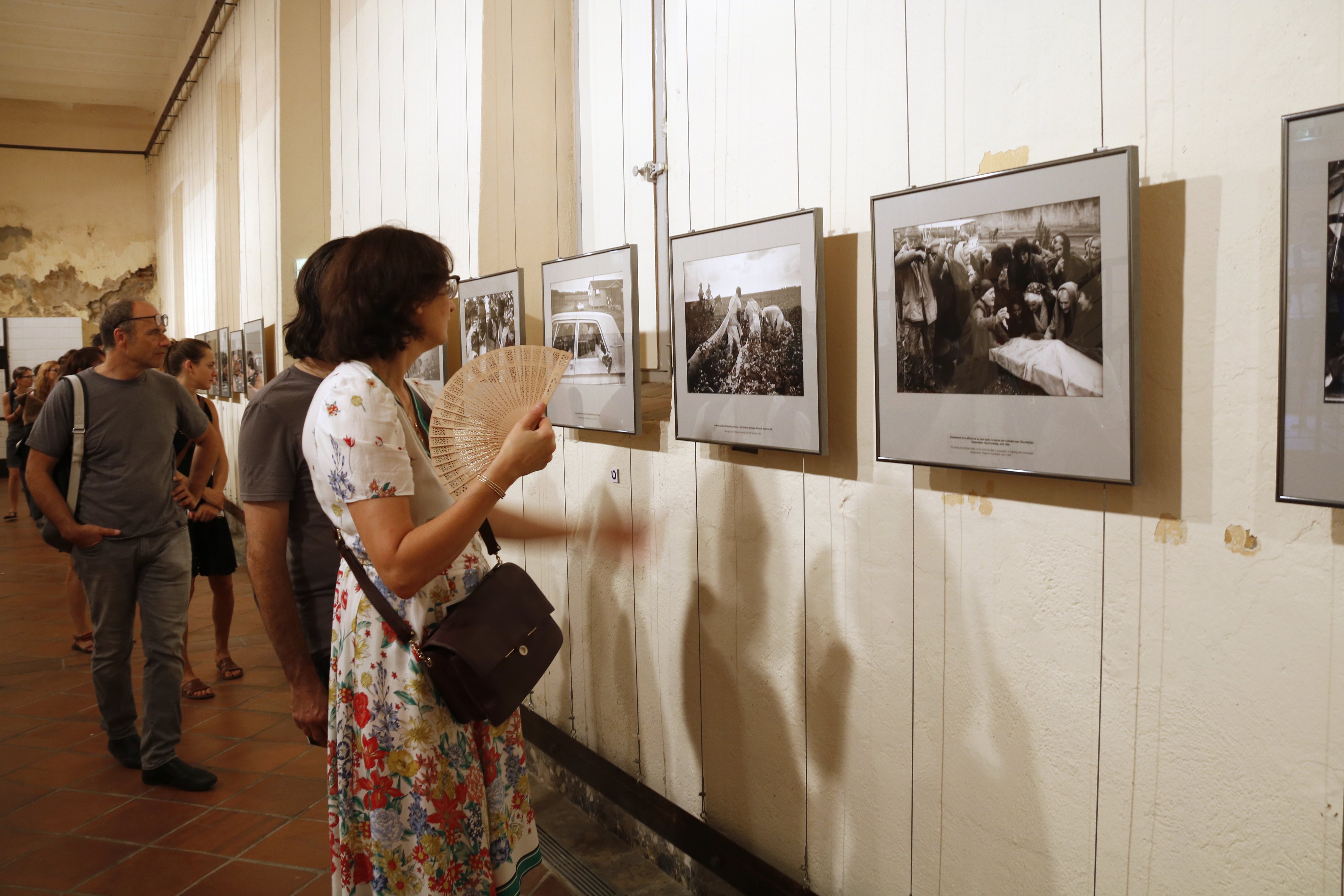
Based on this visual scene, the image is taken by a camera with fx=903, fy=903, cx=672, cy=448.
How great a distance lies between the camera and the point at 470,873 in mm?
2107

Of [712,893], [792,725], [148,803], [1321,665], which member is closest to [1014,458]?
[1321,665]

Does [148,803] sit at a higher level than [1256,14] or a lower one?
lower

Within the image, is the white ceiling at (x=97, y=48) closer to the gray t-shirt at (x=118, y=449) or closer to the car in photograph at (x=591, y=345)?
the gray t-shirt at (x=118, y=449)

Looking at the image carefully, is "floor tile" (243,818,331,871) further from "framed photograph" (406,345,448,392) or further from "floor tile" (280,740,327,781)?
"framed photograph" (406,345,448,392)

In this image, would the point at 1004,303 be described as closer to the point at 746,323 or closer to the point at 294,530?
the point at 746,323

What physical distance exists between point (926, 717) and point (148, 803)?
362 centimetres

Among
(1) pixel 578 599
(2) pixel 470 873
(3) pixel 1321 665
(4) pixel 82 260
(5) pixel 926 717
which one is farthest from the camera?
(4) pixel 82 260

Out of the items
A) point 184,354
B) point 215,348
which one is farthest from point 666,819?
point 215,348

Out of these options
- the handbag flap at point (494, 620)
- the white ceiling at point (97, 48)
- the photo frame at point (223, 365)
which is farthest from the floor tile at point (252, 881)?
the white ceiling at point (97, 48)

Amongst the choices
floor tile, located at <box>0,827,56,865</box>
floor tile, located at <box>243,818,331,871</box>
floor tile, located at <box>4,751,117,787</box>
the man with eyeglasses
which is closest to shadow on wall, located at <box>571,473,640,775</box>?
floor tile, located at <box>243,818,331,871</box>

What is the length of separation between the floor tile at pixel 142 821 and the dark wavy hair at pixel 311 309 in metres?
2.57

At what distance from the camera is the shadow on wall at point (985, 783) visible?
205 cm

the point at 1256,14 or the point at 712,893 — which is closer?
the point at 1256,14

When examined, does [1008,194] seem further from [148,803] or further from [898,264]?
[148,803]
